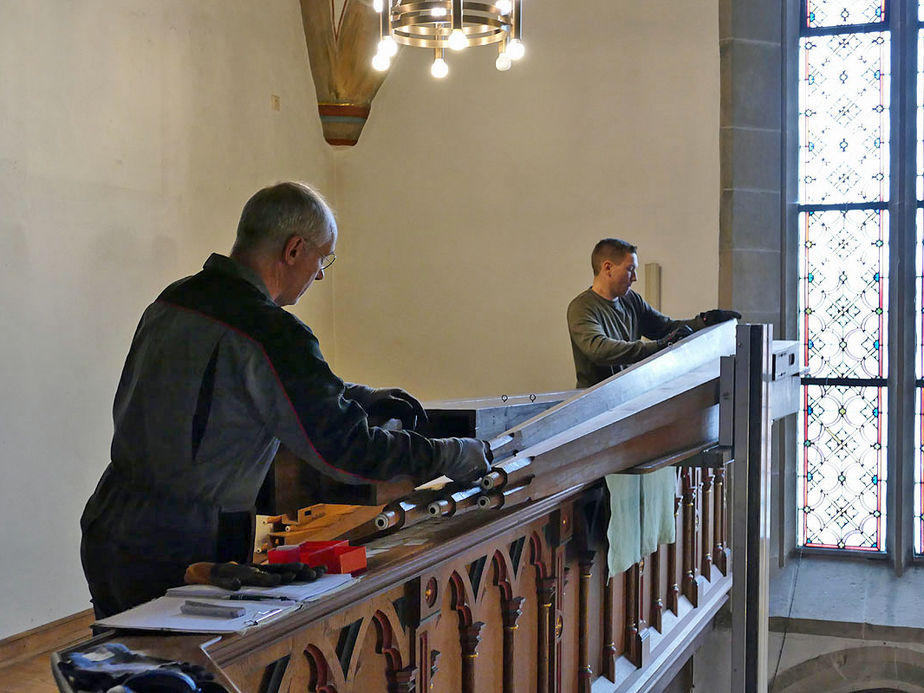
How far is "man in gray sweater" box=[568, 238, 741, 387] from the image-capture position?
16.4ft

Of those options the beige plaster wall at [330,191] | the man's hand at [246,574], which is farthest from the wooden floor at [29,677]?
the man's hand at [246,574]

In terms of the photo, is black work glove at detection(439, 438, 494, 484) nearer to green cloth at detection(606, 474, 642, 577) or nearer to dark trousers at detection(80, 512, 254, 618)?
dark trousers at detection(80, 512, 254, 618)

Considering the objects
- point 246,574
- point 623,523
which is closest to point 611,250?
point 623,523

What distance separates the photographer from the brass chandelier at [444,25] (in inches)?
210

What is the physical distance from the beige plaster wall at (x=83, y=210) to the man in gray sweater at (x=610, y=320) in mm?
2496

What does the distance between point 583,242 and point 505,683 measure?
507 centimetres

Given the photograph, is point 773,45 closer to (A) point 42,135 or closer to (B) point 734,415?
(A) point 42,135

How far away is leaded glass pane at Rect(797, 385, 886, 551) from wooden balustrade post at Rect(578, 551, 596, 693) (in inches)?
180

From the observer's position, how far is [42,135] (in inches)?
210

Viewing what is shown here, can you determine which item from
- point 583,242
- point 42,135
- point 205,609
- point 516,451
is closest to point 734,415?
point 516,451

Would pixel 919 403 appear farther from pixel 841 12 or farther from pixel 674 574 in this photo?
pixel 674 574

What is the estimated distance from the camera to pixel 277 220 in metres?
2.24

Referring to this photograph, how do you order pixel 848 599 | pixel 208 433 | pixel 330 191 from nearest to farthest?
pixel 208 433, pixel 848 599, pixel 330 191

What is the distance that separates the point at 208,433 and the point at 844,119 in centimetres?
641
